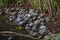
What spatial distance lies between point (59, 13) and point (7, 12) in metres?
3.04

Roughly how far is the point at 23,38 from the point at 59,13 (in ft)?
6.87

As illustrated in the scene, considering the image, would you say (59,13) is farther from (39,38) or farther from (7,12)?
(7,12)

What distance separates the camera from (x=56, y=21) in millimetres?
7973

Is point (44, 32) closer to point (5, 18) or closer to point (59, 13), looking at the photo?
point (59, 13)

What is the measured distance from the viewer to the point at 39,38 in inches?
272

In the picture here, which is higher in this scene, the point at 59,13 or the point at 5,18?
the point at 5,18

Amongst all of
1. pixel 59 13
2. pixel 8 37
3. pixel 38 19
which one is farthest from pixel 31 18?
pixel 8 37

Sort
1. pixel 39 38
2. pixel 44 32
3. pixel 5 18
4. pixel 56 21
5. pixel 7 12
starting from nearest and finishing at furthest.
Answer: pixel 39 38
pixel 44 32
pixel 56 21
pixel 5 18
pixel 7 12

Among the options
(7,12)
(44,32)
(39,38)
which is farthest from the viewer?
(7,12)

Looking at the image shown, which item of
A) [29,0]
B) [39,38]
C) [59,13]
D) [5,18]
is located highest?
[29,0]

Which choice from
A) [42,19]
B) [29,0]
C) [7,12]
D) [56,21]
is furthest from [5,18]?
[56,21]

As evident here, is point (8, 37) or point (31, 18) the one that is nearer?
point (8, 37)

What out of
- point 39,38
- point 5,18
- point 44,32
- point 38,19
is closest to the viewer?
point 39,38

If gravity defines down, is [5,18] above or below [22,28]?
above
